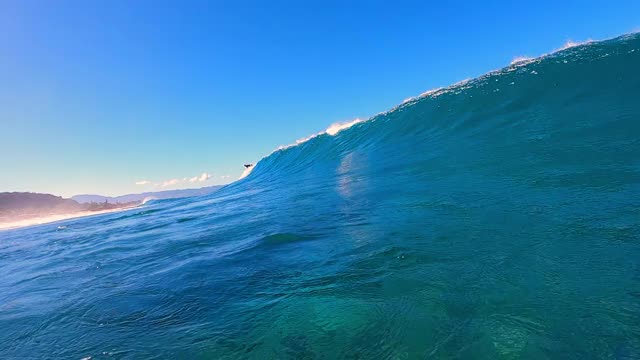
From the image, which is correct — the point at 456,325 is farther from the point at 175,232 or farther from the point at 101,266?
the point at 175,232

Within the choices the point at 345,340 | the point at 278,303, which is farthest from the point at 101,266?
the point at 345,340

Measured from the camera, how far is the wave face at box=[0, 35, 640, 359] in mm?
2959

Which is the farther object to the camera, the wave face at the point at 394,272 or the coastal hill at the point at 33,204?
the coastal hill at the point at 33,204

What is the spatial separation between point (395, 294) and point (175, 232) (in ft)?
24.2

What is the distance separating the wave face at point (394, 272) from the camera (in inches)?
116

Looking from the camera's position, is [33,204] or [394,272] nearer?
[394,272]

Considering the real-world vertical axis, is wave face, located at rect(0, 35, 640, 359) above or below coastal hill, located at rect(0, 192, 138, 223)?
below

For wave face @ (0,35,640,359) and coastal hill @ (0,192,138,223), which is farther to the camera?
coastal hill @ (0,192,138,223)

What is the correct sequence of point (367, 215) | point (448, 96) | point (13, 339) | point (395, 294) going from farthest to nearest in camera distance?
1. point (448, 96)
2. point (367, 215)
3. point (13, 339)
4. point (395, 294)

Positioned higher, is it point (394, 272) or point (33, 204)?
point (33, 204)

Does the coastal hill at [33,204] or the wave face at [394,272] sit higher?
the coastal hill at [33,204]

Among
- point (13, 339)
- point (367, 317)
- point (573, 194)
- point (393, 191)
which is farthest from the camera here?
point (393, 191)

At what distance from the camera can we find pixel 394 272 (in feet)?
13.7

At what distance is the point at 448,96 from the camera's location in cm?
1814
